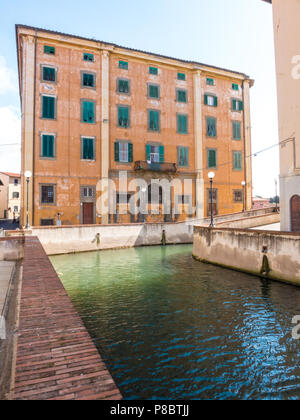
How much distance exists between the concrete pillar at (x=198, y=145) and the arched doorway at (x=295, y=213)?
1367cm

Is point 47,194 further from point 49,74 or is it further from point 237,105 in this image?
point 237,105

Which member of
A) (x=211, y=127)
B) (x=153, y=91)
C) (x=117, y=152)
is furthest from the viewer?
(x=211, y=127)

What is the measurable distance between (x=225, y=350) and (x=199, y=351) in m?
0.50

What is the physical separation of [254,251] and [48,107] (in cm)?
1906

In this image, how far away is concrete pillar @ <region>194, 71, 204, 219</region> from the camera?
26.9 m

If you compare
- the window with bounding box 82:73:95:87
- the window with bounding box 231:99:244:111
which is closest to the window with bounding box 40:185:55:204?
the window with bounding box 82:73:95:87

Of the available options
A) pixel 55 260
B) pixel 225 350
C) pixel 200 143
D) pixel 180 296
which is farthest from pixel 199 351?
pixel 200 143

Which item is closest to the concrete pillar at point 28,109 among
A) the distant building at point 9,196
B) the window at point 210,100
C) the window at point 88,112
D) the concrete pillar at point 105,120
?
the window at point 88,112

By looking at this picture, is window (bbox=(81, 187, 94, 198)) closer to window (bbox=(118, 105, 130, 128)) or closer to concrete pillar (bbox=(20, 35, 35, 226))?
concrete pillar (bbox=(20, 35, 35, 226))

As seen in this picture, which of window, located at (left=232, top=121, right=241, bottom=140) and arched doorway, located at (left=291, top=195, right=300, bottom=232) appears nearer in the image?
arched doorway, located at (left=291, top=195, right=300, bottom=232)

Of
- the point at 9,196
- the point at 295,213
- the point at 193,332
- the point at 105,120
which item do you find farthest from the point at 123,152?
the point at 9,196

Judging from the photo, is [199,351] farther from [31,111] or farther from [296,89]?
[31,111]

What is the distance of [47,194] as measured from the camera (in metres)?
21.8

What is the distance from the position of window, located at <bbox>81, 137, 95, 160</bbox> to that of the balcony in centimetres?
391
